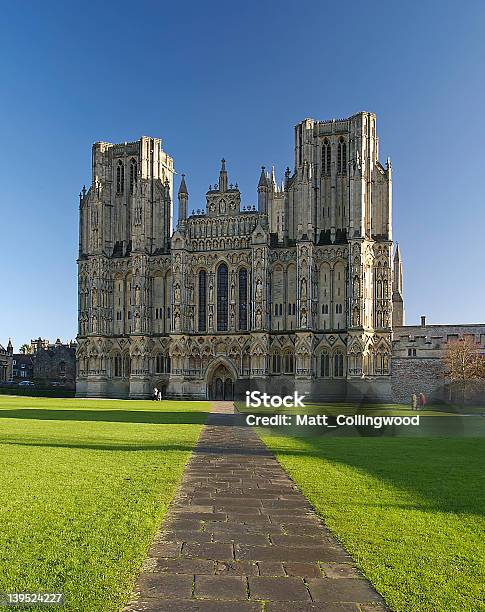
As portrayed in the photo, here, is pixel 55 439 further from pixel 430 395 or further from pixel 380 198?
pixel 380 198

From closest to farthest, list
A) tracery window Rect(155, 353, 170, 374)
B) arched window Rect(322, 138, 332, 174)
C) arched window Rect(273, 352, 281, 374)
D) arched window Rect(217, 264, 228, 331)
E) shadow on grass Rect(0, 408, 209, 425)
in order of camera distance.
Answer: shadow on grass Rect(0, 408, 209, 425)
arched window Rect(273, 352, 281, 374)
arched window Rect(322, 138, 332, 174)
arched window Rect(217, 264, 228, 331)
tracery window Rect(155, 353, 170, 374)

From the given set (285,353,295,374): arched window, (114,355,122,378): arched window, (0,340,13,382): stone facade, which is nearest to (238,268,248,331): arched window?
(285,353,295,374): arched window

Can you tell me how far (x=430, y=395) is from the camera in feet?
211

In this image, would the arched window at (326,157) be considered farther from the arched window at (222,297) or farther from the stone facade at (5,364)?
the stone facade at (5,364)

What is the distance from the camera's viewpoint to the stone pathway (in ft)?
19.2

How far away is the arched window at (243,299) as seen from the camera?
2805 inches

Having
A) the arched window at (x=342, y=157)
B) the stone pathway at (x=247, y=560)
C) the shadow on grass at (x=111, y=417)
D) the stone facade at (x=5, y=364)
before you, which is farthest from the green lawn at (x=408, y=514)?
the stone facade at (x=5, y=364)

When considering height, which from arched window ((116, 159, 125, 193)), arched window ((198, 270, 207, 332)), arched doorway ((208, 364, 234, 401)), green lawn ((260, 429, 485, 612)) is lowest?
arched doorway ((208, 364, 234, 401))

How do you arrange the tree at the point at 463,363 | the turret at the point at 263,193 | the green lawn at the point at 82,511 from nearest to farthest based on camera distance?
the green lawn at the point at 82,511, the tree at the point at 463,363, the turret at the point at 263,193

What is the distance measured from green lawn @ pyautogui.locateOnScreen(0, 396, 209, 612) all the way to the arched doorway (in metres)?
52.8

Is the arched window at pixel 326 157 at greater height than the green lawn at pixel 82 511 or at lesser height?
greater

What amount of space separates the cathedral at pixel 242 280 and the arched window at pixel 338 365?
12 centimetres

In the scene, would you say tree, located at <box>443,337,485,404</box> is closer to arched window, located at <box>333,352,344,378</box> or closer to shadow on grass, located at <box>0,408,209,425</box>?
arched window, located at <box>333,352,344,378</box>

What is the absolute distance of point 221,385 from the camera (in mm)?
72625
